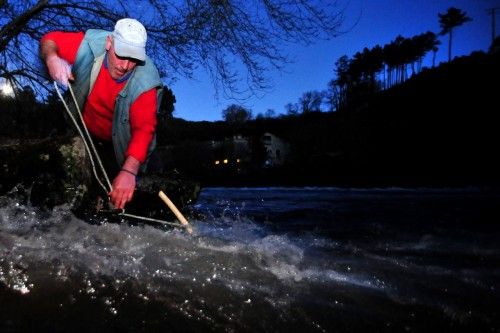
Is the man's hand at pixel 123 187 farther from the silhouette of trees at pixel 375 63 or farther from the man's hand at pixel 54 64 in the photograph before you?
the silhouette of trees at pixel 375 63

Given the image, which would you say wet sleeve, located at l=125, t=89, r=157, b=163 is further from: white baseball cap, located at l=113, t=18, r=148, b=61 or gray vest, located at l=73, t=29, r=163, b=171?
white baseball cap, located at l=113, t=18, r=148, b=61

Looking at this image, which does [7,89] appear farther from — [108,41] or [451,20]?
[451,20]

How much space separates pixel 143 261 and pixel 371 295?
Answer: 177 cm

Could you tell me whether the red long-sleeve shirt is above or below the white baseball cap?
below

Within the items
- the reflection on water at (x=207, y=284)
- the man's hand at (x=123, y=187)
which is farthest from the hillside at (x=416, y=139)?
the man's hand at (x=123, y=187)

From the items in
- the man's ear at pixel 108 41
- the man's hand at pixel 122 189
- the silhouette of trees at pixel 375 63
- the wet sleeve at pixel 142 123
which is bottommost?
the man's hand at pixel 122 189

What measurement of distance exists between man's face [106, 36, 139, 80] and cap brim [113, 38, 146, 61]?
88 millimetres

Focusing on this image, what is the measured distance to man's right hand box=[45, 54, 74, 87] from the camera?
3.45 metres

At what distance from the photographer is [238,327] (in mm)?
2270

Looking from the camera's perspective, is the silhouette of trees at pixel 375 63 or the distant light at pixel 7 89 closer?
the distant light at pixel 7 89

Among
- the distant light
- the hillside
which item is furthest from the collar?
the hillside

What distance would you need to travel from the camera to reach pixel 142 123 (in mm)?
3457

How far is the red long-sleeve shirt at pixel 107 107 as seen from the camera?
3369mm

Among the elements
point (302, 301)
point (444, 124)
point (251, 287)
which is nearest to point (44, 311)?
point (251, 287)
